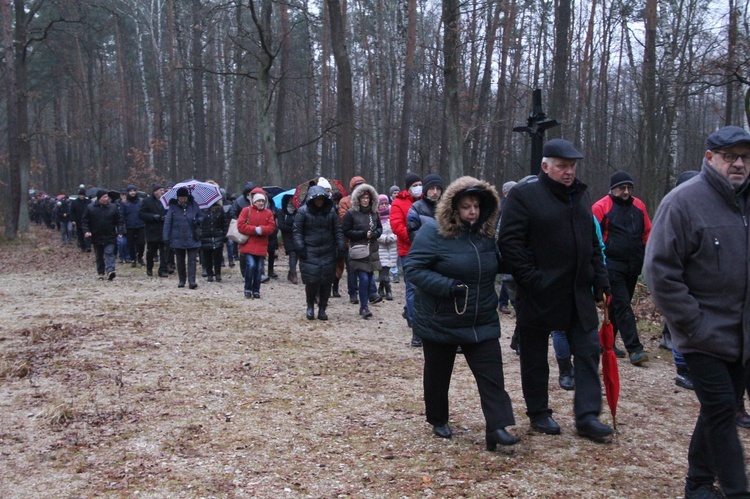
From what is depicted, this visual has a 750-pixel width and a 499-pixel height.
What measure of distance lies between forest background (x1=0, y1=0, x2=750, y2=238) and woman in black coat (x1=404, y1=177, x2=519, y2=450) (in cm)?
944

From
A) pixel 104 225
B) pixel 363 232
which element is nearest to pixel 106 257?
pixel 104 225

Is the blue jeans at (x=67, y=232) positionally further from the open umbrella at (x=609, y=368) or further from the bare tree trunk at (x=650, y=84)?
the open umbrella at (x=609, y=368)

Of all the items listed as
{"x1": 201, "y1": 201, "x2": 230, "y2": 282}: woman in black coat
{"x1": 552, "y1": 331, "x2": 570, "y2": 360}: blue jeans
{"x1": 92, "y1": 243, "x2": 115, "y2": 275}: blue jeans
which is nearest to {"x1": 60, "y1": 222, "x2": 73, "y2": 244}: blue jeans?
{"x1": 92, "y1": 243, "x2": 115, "y2": 275}: blue jeans

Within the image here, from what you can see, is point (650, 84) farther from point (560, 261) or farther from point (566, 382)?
point (560, 261)

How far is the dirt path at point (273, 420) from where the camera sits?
193 inches

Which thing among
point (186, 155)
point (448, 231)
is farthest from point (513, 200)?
point (186, 155)

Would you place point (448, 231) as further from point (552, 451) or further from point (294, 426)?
point (294, 426)

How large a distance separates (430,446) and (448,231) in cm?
166

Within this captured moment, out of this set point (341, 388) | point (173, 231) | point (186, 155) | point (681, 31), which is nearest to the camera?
point (341, 388)

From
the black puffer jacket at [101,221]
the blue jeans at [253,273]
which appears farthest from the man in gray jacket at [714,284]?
the black puffer jacket at [101,221]

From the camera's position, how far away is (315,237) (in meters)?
10.8

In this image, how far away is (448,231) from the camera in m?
5.34

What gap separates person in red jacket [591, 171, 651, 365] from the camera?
8.27 m

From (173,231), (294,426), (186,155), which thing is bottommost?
(294,426)
